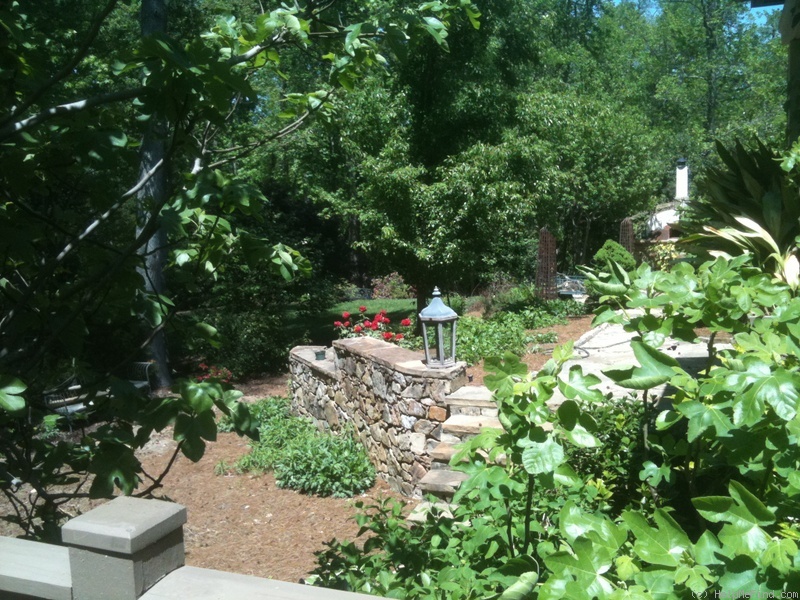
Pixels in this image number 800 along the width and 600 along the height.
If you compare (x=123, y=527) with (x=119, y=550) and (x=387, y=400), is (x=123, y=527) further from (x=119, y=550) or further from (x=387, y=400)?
(x=387, y=400)

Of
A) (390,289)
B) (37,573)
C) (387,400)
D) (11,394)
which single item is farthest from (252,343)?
(390,289)

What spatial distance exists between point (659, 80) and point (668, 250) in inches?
1067

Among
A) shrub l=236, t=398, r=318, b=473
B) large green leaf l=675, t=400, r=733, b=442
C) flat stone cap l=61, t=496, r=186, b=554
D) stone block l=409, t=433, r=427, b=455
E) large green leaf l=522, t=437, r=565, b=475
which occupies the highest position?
large green leaf l=675, t=400, r=733, b=442

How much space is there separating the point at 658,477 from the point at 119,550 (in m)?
1.53

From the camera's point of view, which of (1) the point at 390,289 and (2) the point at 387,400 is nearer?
(2) the point at 387,400

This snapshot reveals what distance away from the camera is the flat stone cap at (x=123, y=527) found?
64.5 inches

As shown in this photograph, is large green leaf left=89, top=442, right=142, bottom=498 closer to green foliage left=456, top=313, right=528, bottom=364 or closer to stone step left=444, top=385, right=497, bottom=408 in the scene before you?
stone step left=444, top=385, right=497, bottom=408

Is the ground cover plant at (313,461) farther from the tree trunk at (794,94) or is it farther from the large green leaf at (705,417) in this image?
the large green leaf at (705,417)

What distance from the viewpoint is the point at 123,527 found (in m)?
1.65

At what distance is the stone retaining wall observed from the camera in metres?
6.81

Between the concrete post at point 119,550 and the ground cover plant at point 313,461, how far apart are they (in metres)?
5.06

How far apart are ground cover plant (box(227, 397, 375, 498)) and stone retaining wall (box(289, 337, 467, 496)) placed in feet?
0.73

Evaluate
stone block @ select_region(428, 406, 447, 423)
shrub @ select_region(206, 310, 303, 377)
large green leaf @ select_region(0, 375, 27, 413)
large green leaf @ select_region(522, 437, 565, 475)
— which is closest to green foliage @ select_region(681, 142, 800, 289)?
large green leaf @ select_region(522, 437, 565, 475)

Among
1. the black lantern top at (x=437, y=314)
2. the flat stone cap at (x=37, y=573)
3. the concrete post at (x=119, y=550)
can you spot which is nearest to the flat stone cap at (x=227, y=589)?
the concrete post at (x=119, y=550)
